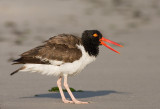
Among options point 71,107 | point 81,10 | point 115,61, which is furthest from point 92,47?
point 81,10

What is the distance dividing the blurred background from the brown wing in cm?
98

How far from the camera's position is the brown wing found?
995 centimetres

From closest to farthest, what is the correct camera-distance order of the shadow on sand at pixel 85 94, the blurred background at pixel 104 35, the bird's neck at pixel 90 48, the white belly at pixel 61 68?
the white belly at pixel 61 68, the bird's neck at pixel 90 48, the shadow on sand at pixel 85 94, the blurred background at pixel 104 35

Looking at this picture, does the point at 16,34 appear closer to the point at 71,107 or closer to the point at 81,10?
the point at 81,10

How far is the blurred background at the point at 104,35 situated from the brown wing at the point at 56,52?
3.20ft

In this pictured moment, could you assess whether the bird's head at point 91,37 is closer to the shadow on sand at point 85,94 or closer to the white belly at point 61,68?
the white belly at point 61,68

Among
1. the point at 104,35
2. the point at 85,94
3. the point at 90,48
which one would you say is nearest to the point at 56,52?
the point at 90,48

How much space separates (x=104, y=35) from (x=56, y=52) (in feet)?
36.8

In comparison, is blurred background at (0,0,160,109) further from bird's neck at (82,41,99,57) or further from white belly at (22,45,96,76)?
bird's neck at (82,41,99,57)

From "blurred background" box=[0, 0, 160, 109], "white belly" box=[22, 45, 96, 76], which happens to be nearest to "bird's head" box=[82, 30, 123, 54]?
"white belly" box=[22, 45, 96, 76]

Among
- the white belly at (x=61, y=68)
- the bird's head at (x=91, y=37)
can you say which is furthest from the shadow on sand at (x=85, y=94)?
the bird's head at (x=91, y=37)

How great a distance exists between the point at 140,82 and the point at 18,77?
3.51 meters

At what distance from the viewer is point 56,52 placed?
1006 centimetres

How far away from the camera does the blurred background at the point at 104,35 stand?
11219mm
